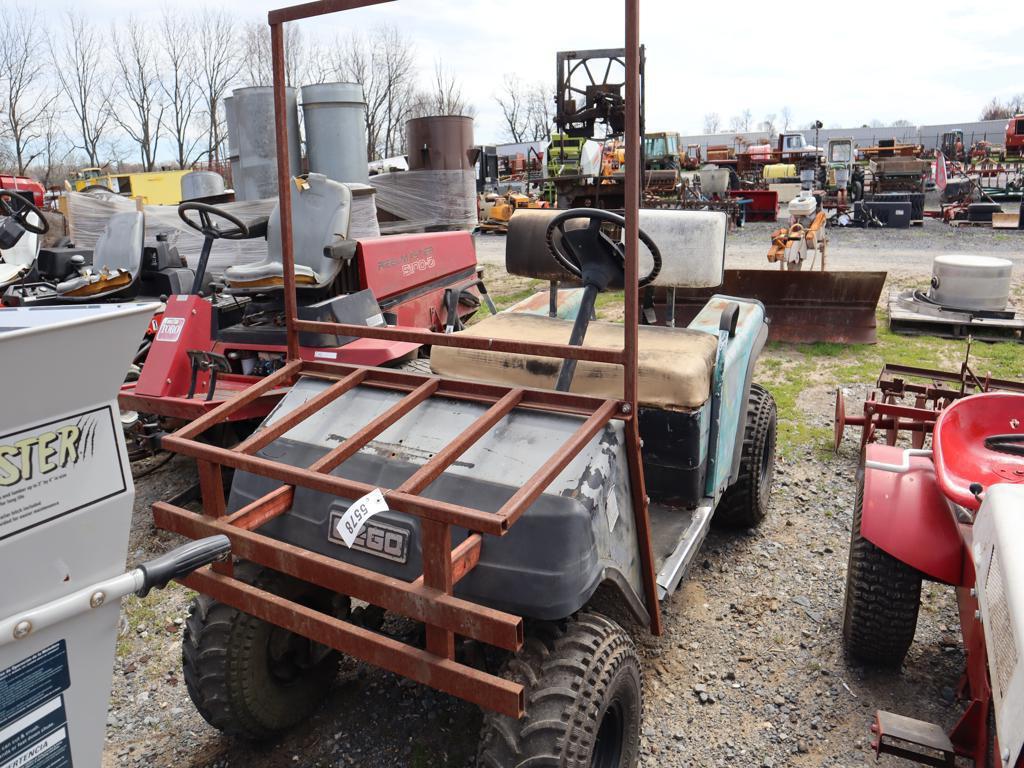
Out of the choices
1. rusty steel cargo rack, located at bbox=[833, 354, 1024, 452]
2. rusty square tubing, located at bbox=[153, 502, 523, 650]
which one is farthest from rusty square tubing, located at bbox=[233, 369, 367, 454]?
rusty steel cargo rack, located at bbox=[833, 354, 1024, 452]

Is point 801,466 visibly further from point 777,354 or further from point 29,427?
point 29,427

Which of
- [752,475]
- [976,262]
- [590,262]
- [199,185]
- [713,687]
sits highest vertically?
[199,185]

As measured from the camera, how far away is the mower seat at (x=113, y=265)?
4.79 meters

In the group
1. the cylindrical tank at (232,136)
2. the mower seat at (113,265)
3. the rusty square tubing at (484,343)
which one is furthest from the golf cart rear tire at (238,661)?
the cylindrical tank at (232,136)

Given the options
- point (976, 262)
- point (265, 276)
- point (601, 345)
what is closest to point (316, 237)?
point (265, 276)

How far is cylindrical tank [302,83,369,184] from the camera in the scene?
7.54m

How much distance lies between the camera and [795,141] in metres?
24.3

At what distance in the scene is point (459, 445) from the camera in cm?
187

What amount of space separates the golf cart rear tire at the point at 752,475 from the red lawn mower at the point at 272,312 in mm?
1440

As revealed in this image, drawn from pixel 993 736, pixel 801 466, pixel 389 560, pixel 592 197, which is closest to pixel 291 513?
pixel 389 560

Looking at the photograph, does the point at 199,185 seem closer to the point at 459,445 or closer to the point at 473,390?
the point at 473,390

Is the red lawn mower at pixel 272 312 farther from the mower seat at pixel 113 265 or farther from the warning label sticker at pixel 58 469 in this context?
the warning label sticker at pixel 58 469

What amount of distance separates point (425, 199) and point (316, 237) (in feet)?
16.2

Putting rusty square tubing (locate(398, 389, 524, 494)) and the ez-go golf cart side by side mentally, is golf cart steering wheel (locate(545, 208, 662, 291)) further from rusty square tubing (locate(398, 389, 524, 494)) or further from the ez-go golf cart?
rusty square tubing (locate(398, 389, 524, 494))
